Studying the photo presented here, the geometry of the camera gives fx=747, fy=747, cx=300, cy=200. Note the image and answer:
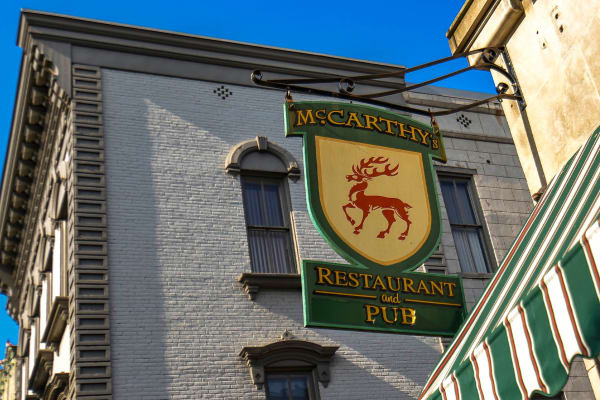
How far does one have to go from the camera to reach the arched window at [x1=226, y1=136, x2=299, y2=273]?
13867 mm

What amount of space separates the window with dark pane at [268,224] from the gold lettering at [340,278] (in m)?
6.46

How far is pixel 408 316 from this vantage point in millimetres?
7270

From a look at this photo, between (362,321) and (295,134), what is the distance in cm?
205

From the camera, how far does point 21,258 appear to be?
2177 centimetres

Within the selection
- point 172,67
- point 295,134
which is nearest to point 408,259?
point 295,134

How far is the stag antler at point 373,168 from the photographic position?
7.83m

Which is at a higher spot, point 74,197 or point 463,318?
point 74,197

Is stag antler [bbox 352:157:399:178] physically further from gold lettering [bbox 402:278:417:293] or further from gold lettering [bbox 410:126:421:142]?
gold lettering [bbox 402:278:417:293]

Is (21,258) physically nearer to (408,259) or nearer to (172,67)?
(172,67)

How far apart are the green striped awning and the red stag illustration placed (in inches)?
59.6

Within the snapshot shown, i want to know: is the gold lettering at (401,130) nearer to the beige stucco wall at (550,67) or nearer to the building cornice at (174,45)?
the beige stucco wall at (550,67)

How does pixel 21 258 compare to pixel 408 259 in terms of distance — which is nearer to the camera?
pixel 408 259

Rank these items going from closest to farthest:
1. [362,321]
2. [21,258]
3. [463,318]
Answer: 1. [362,321]
2. [463,318]
3. [21,258]

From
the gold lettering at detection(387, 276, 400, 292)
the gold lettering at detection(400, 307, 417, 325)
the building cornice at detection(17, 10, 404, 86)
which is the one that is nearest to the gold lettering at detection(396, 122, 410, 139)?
the gold lettering at detection(387, 276, 400, 292)
